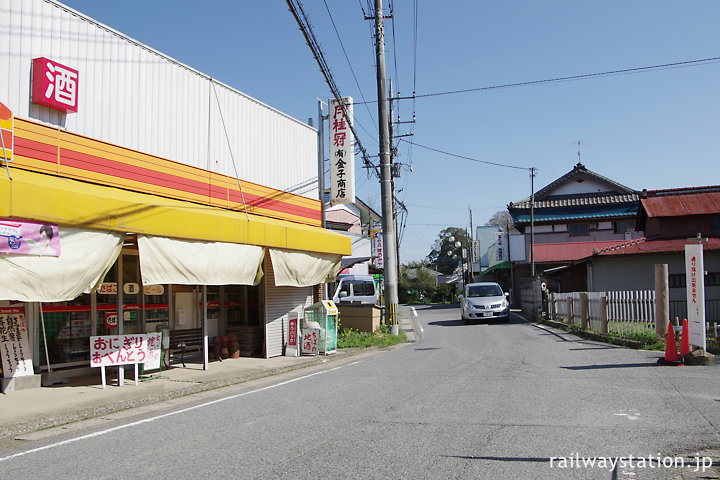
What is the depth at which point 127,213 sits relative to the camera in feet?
32.3

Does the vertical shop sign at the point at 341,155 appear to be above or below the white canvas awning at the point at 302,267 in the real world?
above

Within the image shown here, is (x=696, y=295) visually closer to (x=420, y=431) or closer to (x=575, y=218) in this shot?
(x=420, y=431)

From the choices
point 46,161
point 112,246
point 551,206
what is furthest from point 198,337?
point 551,206

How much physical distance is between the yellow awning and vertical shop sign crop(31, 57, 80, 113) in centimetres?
125

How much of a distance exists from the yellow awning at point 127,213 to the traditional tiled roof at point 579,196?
1270 inches

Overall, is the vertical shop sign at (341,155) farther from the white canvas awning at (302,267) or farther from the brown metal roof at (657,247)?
the brown metal roof at (657,247)

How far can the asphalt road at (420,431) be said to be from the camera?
17.2 feet

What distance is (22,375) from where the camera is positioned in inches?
372

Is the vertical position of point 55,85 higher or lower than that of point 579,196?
lower

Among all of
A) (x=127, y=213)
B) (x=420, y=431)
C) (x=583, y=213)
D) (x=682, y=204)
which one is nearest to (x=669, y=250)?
(x=682, y=204)

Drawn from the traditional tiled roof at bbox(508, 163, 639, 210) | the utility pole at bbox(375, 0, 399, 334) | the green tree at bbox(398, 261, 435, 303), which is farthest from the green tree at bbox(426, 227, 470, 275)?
the utility pole at bbox(375, 0, 399, 334)

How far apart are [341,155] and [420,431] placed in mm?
12041

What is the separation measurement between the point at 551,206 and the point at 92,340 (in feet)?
124

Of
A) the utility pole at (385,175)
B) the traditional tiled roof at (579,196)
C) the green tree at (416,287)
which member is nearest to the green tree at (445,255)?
the green tree at (416,287)
